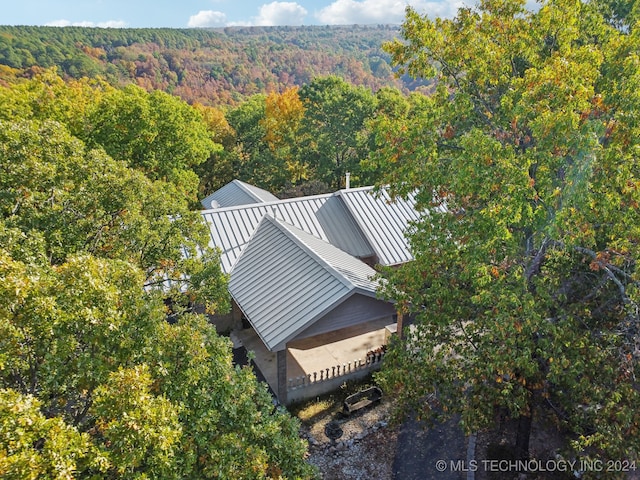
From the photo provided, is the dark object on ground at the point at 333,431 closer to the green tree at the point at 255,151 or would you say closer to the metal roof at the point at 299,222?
the metal roof at the point at 299,222

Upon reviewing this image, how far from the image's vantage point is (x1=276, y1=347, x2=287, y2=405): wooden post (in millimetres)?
14289

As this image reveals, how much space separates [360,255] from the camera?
20.1 m

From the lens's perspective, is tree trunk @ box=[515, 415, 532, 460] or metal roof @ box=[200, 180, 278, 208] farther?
metal roof @ box=[200, 180, 278, 208]

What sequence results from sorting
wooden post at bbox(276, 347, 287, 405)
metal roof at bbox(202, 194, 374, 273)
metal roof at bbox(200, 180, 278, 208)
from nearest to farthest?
wooden post at bbox(276, 347, 287, 405), metal roof at bbox(202, 194, 374, 273), metal roof at bbox(200, 180, 278, 208)

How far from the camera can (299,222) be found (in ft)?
67.8

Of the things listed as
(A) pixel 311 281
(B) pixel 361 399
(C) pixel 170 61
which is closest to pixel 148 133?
(A) pixel 311 281

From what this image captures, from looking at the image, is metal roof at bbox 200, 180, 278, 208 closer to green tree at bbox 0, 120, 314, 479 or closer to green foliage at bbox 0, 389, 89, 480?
green tree at bbox 0, 120, 314, 479

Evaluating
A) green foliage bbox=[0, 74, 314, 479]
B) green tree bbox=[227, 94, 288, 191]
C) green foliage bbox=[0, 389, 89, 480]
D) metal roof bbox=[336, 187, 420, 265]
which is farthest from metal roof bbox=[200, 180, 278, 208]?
green foliage bbox=[0, 389, 89, 480]

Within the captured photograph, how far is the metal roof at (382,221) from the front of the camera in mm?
19641

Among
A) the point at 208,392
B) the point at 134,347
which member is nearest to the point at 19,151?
the point at 134,347

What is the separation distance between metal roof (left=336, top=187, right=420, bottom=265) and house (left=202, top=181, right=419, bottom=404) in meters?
0.05

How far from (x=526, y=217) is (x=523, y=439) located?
22.7 ft

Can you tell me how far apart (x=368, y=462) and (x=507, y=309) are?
A: 7.13 m

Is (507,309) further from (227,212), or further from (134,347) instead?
(227,212)
